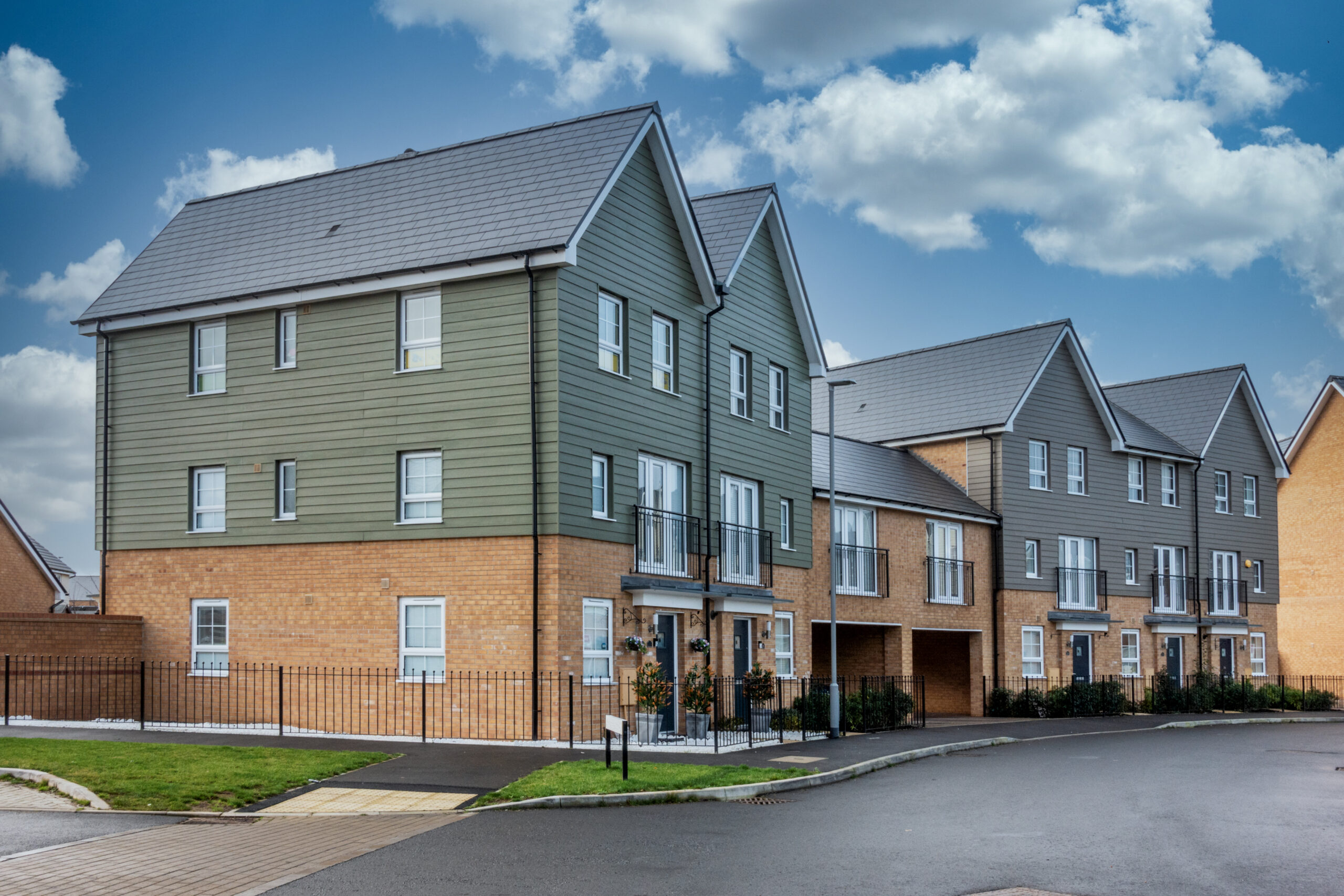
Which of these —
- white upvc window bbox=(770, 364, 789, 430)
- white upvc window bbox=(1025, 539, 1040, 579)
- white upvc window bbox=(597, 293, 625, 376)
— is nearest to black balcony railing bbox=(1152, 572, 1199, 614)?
white upvc window bbox=(1025, 539, 1040, 579)

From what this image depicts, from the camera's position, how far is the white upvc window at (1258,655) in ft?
149

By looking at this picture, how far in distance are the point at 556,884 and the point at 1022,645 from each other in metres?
29.0

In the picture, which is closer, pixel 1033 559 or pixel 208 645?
pixel 208 645

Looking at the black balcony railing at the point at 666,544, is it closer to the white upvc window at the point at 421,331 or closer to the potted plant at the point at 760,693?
the potted plant at the point at 760,693

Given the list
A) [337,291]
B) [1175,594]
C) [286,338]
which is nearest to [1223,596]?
[1175,594]

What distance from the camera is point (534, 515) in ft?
69.2

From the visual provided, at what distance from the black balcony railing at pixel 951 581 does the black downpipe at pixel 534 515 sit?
15983 mm

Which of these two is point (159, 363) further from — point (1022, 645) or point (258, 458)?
point (1022, 645)

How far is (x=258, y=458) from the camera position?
24.0m

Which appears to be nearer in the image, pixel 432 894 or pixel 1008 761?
pixel 432 894

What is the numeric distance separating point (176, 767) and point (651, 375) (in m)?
11.7

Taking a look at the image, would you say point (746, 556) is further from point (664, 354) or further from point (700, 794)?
point (700, 794)

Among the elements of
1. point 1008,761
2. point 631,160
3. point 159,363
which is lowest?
point 1008,761

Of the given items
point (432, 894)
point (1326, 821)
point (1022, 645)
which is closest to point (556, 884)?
point (432, 894)
